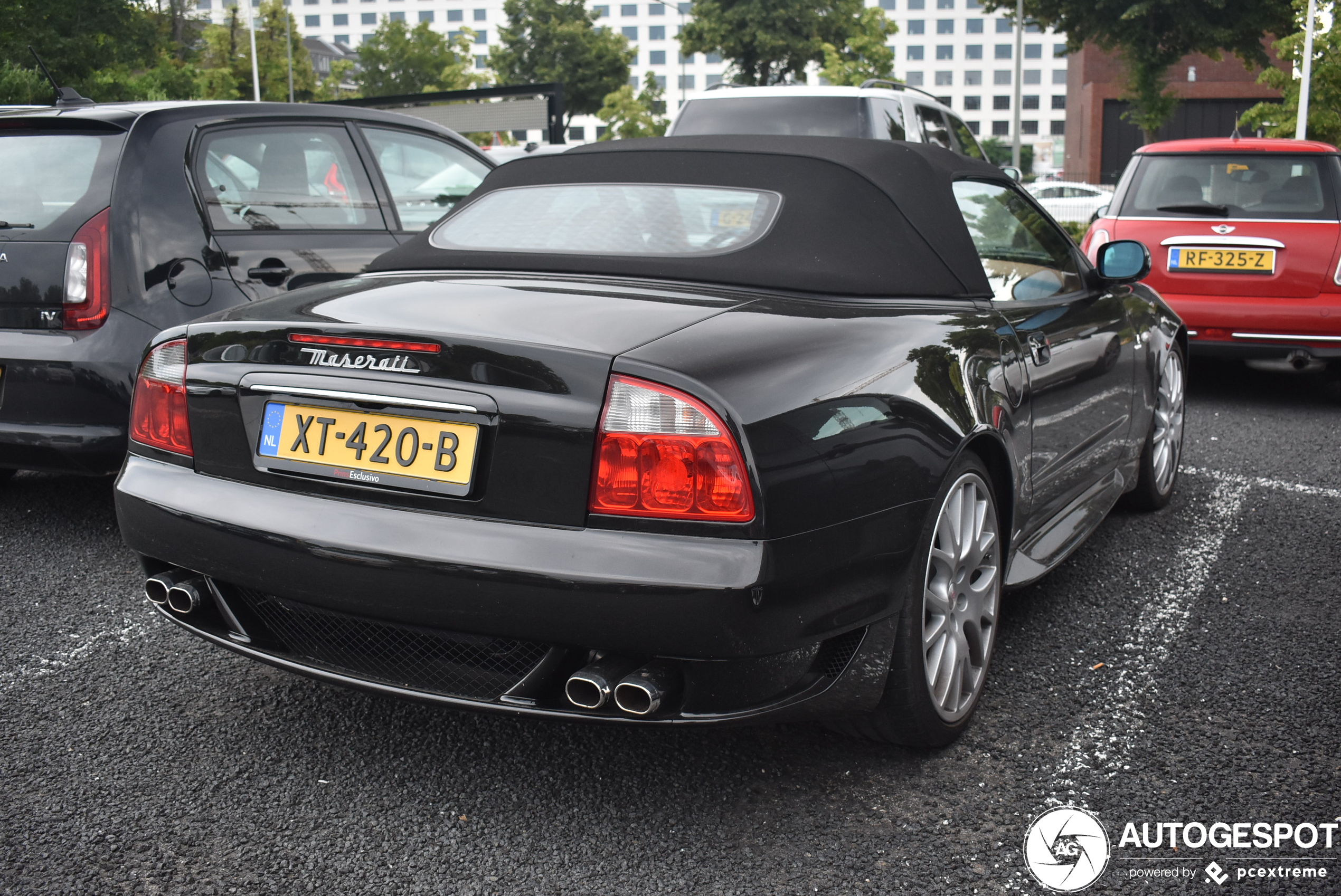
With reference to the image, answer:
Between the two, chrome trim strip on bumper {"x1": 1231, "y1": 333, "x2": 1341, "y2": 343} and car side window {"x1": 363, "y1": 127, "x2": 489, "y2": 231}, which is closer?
car side window {"x1": 363, "y1": 127, "x2": 489, "y2": 231}

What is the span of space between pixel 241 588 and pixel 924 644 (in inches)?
58.0

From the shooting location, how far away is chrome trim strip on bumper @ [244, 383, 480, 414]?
2223 mm

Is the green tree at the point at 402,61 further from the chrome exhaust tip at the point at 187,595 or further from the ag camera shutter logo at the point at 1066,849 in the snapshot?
the ag camera shutter logo at the point at 1066,849

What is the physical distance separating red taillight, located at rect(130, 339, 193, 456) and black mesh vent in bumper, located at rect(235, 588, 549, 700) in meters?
0.37

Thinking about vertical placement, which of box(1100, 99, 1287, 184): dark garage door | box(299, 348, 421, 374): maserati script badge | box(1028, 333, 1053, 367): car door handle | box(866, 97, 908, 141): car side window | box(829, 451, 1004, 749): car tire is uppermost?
box(1100, 99, 1287, 184): dark garage door

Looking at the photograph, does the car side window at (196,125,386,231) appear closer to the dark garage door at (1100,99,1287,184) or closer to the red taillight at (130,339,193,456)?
the red taillight at (130,339,193,456)

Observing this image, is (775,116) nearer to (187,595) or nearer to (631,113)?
(187,595)

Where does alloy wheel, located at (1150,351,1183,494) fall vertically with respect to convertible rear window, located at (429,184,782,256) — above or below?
below

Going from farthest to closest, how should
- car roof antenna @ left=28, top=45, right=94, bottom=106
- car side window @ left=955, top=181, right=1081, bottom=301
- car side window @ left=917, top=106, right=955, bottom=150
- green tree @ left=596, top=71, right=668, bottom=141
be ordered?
green tree @ left=596, top=71, right=668, bottom=141 → car side window @ left=917, top=106, right=955, bottom=150 → car roof antenna @ left=28, top=45, right=94, bottom=106 → car side window @ left=955, top=181, right=1081, bottom=301

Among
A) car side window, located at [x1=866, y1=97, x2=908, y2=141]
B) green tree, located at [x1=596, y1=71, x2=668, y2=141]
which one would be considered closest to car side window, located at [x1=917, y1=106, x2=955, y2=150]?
car side window, located at [x1=866, y1=97, x2=908, y2=141]

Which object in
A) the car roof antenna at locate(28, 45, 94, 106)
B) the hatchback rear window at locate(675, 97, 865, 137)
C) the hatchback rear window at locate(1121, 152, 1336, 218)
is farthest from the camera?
the hatchback rear window at locate(675, 97, 865, 137)

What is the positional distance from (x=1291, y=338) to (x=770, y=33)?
47.0m

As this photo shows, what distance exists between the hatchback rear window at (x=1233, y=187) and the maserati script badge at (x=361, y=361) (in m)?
6.31

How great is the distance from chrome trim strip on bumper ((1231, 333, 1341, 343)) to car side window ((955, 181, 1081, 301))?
3594 mm
